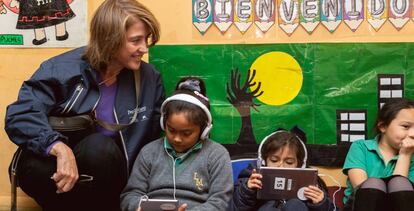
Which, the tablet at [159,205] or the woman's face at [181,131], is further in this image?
the woman's face at [181,131]

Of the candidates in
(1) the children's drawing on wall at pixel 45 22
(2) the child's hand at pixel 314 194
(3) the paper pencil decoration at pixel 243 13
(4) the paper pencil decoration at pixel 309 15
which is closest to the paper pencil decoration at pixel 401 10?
(4) the paper pencil decoration at pixel 309 15

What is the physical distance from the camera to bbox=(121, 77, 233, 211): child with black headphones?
Answer: 210 centimetres

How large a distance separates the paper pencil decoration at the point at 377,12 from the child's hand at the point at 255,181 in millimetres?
846

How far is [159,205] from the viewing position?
195 centimetres

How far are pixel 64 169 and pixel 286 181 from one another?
0.78 meters

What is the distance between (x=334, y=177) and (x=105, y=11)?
1.19m

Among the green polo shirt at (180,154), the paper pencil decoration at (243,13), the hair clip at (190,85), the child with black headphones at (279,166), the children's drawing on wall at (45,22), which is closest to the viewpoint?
the child with black headphones at (279,166)

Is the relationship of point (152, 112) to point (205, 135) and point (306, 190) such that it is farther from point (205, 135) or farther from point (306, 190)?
point (306, 190)

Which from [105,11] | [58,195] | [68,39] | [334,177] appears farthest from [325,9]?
[58,195]

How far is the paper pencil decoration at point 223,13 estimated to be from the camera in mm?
2473

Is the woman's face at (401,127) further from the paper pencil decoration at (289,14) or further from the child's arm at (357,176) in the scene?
the paper pencil decoration at (289,14)

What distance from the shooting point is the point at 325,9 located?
2.40 metres

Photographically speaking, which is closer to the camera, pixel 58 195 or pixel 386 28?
pixel 58 195

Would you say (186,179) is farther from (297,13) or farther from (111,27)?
(297,13)
